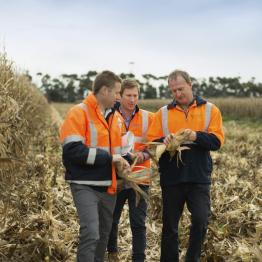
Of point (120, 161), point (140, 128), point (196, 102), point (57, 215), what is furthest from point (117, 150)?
point (57, 215)

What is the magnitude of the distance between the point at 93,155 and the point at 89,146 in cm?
14

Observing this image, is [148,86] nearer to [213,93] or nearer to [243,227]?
[213,93]

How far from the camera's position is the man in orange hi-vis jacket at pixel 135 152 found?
16.3ft

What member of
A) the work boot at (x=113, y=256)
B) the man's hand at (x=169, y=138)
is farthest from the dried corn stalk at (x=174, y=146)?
the work boot at (x=113, y=256)

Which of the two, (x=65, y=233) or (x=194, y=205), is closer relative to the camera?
(x=194, y=205)

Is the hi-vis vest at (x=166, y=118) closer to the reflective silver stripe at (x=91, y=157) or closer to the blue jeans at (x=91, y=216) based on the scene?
the blue jeans at (x=91, y=216)

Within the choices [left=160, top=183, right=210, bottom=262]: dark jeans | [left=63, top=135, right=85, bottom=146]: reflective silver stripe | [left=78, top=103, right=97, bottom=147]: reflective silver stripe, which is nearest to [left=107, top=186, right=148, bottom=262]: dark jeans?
[left=160, top=183, right=210, bottom=262]: dark jeans

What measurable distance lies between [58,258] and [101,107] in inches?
68.1

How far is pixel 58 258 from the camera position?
5090 mm

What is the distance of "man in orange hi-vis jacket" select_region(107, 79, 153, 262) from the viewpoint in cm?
498

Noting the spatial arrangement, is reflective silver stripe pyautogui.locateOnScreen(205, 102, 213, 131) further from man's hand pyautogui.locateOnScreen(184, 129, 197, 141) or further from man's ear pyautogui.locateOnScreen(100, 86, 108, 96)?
man's ear pyautogui.locateOnScreen(100, 86, 108, 96)

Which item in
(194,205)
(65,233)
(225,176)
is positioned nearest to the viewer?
(194,205)

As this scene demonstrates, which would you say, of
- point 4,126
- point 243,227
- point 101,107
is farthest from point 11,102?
point 243,227

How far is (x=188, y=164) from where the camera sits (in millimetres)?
4656
